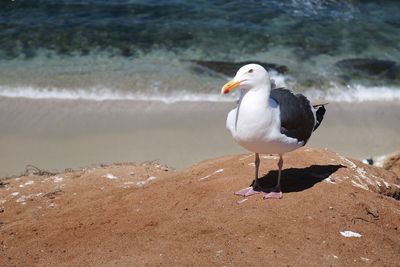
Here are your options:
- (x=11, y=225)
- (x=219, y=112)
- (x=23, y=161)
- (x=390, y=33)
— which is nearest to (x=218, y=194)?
(x=11, y=225)

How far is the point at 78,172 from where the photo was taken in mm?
7840

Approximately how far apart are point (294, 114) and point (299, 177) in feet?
2.83

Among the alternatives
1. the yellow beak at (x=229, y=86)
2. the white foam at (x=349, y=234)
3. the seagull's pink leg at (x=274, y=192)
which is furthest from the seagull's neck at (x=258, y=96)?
the white foam at (x=349, y=234)

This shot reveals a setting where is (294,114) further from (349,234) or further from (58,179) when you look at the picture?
(58,179)

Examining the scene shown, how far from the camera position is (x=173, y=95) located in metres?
12.4

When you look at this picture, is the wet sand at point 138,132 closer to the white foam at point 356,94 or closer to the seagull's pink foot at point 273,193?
the white foam at point 356,94

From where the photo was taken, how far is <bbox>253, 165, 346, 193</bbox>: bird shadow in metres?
6.22

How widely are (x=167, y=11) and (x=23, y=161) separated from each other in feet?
26.7

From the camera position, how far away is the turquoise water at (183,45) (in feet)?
42.2

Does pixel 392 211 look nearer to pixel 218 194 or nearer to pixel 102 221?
pixel 218 194

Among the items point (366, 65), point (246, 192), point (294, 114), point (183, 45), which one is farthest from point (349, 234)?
point (183, 45)

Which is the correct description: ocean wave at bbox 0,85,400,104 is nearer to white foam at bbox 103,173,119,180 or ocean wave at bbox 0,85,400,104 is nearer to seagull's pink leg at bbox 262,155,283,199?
white foam at bbox 103,173,119,180

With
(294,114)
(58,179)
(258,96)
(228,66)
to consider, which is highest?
(258,96)

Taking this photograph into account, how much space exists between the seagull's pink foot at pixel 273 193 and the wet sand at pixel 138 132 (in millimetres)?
3488
